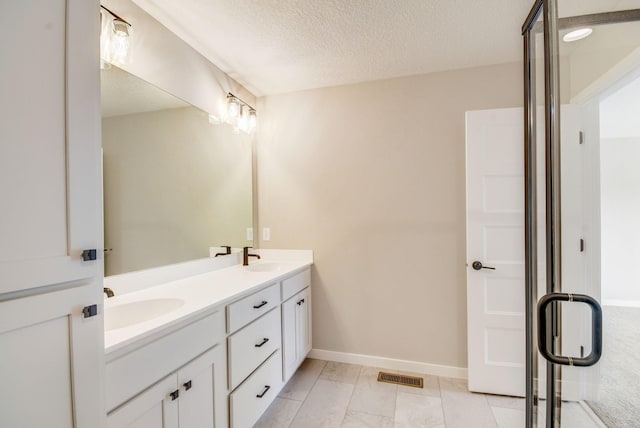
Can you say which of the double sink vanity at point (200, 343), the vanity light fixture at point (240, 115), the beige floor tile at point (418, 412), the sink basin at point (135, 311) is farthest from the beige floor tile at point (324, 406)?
the vanity light fixture at point (240, 115)

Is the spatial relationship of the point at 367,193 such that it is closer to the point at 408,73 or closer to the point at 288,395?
the point at 408,73

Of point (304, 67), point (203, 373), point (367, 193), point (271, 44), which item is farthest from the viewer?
point (367, 193)

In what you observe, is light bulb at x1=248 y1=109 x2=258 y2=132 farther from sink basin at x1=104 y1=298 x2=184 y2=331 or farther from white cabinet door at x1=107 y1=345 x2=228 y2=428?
white cabinet door at x1=107 y1=345 x2=228 y2=428

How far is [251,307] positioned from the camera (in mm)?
1654

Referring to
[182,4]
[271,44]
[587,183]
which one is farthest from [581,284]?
[182,4]

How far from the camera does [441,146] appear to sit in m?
2.30

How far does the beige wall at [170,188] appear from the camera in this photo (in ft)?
4.95

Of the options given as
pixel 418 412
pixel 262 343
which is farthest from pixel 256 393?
pixel 418 412

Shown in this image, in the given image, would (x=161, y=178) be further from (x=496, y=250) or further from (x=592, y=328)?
(x=496, y=250)

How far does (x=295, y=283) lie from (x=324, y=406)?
851 millimetres

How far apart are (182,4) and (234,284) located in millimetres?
1624

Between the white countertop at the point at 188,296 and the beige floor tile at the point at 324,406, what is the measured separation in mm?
880

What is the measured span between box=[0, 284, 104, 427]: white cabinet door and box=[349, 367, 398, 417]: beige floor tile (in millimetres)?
1600

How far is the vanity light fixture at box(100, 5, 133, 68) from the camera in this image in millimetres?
1409
